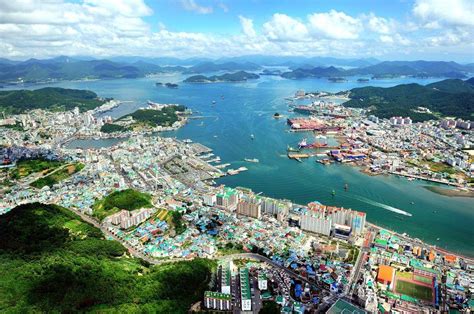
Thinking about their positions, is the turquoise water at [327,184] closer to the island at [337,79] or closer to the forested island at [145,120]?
the forested island at [145,120]

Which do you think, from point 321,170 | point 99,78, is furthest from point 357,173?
point 99,78

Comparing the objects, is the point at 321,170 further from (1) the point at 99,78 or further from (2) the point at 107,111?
(1) the point at 99,78

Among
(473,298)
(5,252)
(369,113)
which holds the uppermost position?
(369,113)

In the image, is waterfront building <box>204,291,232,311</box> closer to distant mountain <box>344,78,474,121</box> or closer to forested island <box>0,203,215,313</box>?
forested island <box>0,203,215,313</box>

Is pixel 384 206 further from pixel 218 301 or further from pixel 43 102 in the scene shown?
pixel 43 102

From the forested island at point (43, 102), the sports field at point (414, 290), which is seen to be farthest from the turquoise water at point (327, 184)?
the forested island at point (43, 102)

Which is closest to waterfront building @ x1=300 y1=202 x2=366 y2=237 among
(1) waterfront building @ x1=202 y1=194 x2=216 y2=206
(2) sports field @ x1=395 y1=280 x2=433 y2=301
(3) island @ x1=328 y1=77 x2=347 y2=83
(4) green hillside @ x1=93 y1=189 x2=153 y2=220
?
(2) sports field @ x1=395 y1=280 x2=433 y2=301
